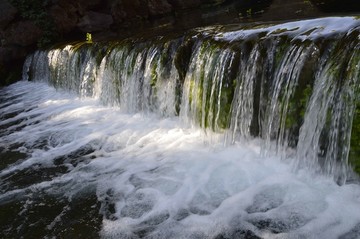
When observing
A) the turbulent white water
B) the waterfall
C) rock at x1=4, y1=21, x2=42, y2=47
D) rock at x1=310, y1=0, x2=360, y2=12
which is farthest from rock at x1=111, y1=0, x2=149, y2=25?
the turbulent white water

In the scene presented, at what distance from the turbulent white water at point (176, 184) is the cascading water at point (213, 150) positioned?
0.06 ft

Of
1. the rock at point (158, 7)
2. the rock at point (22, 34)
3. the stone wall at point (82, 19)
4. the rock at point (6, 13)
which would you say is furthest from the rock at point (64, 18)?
the rock at point (158, 7)

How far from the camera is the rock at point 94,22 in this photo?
17.8m

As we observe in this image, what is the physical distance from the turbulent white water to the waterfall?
0.29 metres

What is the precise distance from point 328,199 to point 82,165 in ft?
11.9

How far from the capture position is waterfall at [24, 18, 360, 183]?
4.01 metres

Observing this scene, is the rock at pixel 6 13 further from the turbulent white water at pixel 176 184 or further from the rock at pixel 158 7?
the turbulent white water at pixel 176 184

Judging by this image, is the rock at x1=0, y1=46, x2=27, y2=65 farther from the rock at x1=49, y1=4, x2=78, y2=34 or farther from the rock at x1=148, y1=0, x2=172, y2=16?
the rock at x1=148, y1=0, x2=172, y2=16

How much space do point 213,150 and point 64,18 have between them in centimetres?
1456

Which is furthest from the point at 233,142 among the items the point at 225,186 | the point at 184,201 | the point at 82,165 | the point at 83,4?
the point at 83,4

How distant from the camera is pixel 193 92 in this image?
6195 mm

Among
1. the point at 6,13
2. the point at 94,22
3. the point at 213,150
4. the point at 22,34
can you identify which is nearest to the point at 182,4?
the point at 94,22

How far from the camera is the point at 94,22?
18.3m

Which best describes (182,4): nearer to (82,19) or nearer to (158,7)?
(158,7)
